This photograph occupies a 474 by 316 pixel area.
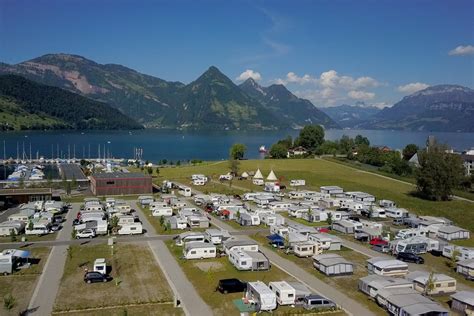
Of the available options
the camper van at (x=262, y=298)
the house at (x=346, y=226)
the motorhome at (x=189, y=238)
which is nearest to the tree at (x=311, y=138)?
the house at (x=346, y=226)

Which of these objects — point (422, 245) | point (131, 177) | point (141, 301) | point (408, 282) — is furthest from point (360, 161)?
point (141, 301)

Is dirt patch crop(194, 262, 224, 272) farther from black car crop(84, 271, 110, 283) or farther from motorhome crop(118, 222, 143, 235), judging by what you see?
motorhome crop(118, 222, 143, 235)

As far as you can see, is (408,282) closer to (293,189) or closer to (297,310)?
(297,310)

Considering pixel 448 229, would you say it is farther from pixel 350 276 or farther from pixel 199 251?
pixel 199 251

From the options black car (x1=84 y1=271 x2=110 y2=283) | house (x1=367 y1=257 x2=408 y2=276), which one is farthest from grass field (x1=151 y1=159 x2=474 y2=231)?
black car (x1=84 y1=271 x2=110 y2=283)

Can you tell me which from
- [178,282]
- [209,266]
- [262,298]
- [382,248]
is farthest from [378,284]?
[178,282]

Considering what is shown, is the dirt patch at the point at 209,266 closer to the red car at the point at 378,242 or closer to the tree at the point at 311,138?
the red car at the point at 378,242
